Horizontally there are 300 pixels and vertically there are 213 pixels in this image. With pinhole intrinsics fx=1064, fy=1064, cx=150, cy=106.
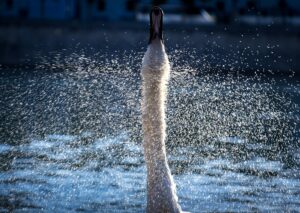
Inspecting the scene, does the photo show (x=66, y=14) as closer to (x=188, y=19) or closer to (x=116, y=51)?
(x=188, y=19)

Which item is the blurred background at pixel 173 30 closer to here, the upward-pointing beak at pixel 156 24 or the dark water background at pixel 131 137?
the dark water background at pixel 131 137

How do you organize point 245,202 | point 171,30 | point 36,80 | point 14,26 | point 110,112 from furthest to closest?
point 14,26
point 171,30
point 36,80
point 110,112
point 245,202

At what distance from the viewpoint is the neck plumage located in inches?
380

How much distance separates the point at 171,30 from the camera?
4931 centimetres

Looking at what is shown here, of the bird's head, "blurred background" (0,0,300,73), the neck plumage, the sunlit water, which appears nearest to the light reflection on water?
the sunlit water

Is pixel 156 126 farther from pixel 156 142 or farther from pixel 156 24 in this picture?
pixel 156 24

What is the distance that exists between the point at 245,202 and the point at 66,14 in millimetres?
64040

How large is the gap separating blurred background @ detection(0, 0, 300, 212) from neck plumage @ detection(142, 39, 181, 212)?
182 cm

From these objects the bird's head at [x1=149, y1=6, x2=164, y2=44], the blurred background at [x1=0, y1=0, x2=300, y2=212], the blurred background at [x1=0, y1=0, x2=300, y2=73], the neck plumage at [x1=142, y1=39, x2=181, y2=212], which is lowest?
Result: the blurred background at [x1=0, y1=0, x2=300, y2=73]

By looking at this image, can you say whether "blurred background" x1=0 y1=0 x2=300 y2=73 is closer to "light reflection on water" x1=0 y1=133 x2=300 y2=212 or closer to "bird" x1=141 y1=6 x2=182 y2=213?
"light reflection on water" x1=0 y1=133 x2=300 y2=212

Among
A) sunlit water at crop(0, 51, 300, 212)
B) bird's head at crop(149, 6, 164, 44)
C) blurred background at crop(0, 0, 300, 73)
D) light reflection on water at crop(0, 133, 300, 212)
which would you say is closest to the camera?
bird's head at crop(149, 6, 164, 44)

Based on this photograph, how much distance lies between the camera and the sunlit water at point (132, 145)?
40.7ft

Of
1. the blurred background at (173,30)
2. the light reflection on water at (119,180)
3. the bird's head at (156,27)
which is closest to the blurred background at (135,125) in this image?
the light reflection on water at (119,180)

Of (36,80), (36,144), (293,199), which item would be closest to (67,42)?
(36,80)
